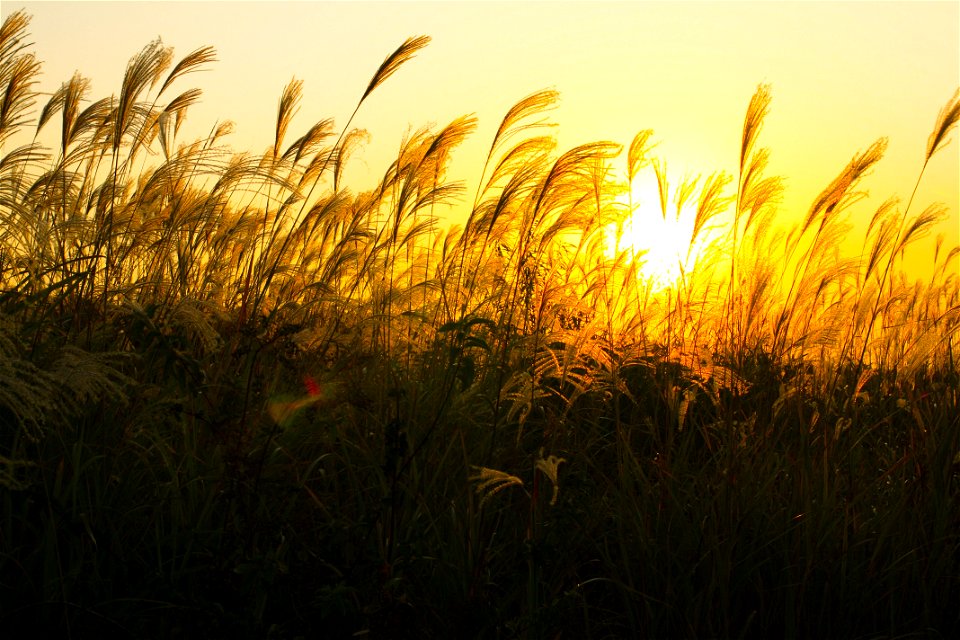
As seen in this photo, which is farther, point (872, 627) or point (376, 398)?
point (376, 398)

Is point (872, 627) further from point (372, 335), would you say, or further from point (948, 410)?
point (372, 335)

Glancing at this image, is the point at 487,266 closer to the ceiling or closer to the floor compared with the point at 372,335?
closer to the ceiling

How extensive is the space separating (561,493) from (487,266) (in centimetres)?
198

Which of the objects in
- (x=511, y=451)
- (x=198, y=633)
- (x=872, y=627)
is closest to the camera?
(x=198, y=633)

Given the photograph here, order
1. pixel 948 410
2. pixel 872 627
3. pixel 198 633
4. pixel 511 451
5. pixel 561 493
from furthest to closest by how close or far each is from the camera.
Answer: pixel 948 410
pixel 511 451
pixel 561 493
pixel 872 627
pixel 198 633

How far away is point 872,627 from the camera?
2545mm

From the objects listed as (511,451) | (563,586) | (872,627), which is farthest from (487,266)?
(872,627)

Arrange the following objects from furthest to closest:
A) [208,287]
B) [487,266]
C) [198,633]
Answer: [208,287] → [487,266] → [198,633]

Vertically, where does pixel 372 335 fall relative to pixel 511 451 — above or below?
above

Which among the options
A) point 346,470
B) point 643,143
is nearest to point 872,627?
point 346,470

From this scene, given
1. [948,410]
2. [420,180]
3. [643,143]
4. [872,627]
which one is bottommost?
[872,627]

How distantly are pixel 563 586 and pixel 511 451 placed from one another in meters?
0.73

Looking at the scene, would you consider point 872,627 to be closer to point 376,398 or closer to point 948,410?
point 948,410

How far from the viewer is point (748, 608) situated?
101 inches
